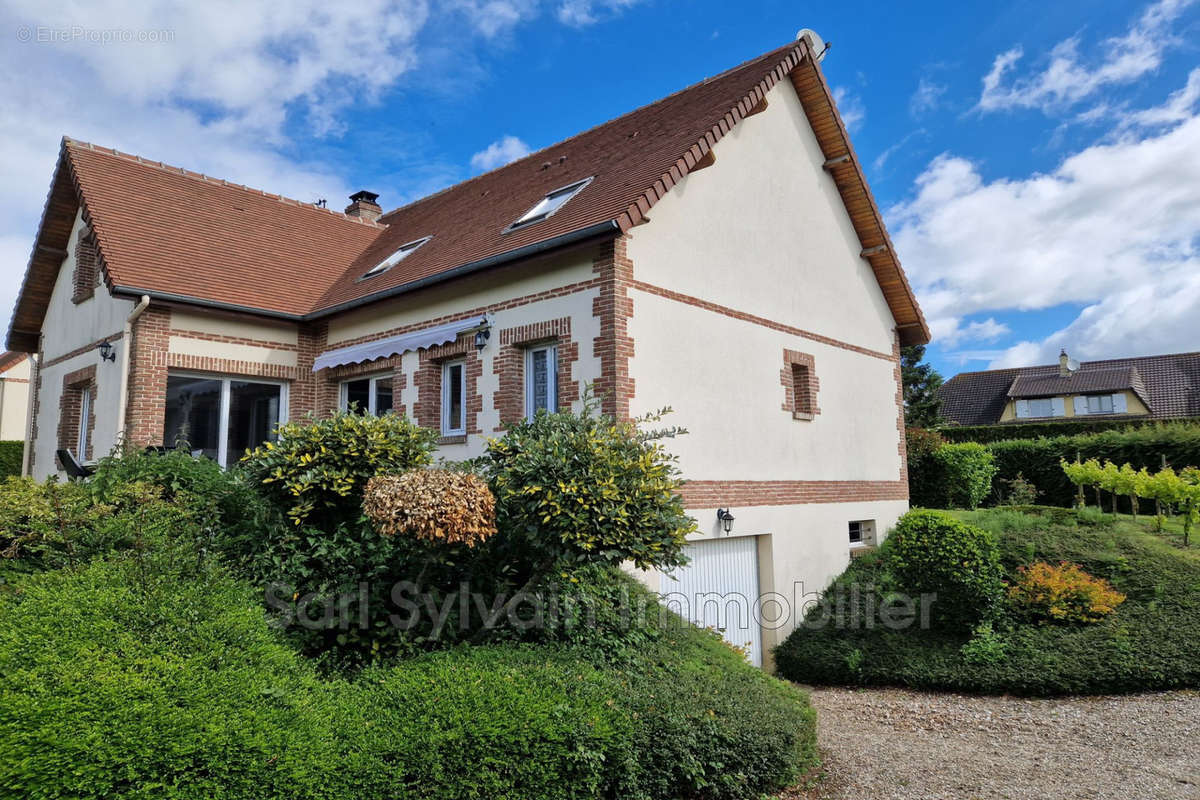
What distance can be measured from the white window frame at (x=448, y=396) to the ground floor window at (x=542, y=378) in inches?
45.1

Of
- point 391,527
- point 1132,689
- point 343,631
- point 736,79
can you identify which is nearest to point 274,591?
point 343,631

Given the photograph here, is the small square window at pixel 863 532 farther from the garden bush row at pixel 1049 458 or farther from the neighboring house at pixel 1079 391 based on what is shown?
the neighboring house at pixel 1079 391

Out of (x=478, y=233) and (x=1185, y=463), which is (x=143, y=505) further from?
(x=1185, y=463)

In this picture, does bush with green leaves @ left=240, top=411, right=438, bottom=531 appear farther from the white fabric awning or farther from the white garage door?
the white garage door

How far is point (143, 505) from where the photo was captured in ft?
22.6

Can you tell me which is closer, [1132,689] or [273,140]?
[1132,689]

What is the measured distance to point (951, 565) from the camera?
34.8 feet

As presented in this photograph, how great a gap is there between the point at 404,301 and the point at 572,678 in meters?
7.97

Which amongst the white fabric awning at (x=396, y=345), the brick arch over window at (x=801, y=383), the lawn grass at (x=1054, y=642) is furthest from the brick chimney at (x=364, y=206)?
the lawn grass at (x=1054, y=642)

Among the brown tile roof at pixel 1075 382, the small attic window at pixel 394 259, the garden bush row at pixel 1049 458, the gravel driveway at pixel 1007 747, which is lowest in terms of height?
the gravel driveway at pixel 1007 747

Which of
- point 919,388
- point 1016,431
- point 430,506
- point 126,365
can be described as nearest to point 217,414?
point 126,365

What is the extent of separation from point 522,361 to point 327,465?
4139mm

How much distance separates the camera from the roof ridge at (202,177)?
1488 cm

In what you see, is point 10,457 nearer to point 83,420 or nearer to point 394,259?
point 83,420
